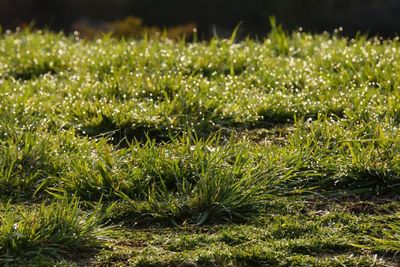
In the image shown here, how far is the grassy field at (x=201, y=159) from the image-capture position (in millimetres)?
2787

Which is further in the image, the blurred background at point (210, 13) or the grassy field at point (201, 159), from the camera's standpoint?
the blurred background at point (210, 13)

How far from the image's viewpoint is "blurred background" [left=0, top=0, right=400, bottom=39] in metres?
16.1

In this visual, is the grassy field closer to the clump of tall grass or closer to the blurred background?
the clump of tall grass

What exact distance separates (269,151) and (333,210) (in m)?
0.53

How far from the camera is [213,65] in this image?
5258mm

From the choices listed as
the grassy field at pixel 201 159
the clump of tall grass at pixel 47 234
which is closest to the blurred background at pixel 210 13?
the grassy field at pixel 201 159

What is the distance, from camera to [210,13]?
57.4ft

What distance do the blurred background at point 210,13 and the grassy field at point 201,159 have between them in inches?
415

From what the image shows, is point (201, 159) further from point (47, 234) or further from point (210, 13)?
point (210, 13)

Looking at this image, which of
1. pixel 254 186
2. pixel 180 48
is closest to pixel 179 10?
pixel 180 48

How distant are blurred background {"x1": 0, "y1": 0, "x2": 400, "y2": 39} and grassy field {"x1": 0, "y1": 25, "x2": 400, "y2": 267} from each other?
34.6ft

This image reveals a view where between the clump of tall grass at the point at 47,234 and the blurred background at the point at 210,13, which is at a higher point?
the clump of tall grass at the point at 47,234

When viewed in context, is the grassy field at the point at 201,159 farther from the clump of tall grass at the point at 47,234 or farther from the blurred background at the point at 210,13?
the blurred background at the point at 210,13

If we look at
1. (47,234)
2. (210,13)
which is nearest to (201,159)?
(47,234)
